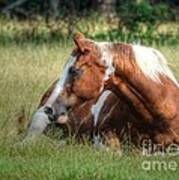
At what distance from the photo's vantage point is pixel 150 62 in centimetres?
920

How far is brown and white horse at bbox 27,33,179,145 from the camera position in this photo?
8.99 m

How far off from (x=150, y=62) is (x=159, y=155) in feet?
2.48

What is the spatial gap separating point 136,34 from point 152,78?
11753mm

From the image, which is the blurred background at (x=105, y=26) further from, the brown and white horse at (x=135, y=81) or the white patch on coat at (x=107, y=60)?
the white patch on coat at (x=107, y=60)

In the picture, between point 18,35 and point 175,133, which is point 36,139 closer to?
point 175,133

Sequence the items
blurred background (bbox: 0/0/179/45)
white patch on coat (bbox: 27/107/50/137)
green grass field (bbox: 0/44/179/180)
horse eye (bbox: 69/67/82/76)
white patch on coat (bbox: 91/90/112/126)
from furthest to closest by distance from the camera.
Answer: blurred background (bbox: 0/0/179/45) → white patch on coat (bbox: 27/107/50/137) → white patch on coat (bbox: 91/90/112/126) → horse eye (bbox: 69/67/82/76) → green grass field (bbox: 0/44/179/180)

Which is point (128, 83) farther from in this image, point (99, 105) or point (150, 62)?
point (99, 105)

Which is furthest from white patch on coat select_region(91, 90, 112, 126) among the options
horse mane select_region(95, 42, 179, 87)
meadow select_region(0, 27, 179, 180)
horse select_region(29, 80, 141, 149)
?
horse mane select_region(95, 42, 179, 87)

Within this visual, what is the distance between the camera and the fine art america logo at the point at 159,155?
28.8ft

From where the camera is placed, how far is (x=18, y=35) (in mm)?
21812

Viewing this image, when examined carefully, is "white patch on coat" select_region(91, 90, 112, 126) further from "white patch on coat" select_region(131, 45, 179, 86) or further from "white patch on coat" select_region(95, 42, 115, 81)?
"white patch on coat" select_region(95, 42, 115, 81)

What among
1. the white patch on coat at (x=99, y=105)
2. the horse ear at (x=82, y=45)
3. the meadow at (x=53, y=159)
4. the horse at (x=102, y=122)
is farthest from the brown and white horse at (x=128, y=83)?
the white patch on coat at (x=99, y=105)

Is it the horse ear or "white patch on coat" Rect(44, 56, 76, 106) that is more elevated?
the horse ear

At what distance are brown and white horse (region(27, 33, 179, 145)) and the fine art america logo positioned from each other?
0.05 meters
